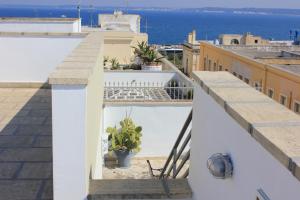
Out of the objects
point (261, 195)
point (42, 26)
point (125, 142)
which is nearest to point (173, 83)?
point (125, 142)

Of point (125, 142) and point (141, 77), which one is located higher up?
point (141, 77)

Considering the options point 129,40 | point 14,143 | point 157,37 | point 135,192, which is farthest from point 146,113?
point 157,37

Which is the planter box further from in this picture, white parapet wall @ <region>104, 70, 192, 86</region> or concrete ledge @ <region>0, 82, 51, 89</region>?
concrete ledge @ <region>0, 82, 51, 89</region>

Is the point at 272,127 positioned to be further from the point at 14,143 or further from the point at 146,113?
the point at 146,113

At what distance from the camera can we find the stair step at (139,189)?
13.5ft

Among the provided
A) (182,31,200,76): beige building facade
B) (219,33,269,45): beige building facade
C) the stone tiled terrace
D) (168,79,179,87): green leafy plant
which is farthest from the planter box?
(219,33,269,45): beige building facade

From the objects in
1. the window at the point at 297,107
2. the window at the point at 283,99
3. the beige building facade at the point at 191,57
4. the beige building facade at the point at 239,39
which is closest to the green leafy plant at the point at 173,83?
the window at the point at 297,107

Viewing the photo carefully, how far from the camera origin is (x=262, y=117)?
112 inches

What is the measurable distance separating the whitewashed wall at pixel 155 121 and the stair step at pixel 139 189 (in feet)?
24.0

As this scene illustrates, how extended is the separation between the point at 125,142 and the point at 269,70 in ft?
48.7

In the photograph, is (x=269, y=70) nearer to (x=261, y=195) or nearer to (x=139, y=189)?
(x=139, y=189)

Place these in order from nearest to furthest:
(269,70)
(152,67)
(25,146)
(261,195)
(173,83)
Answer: (261,195), (25,146), (173,83), (152,67), (269,70)

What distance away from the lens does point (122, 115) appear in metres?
11.9

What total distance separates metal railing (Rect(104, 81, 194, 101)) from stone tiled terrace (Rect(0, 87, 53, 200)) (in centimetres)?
337
